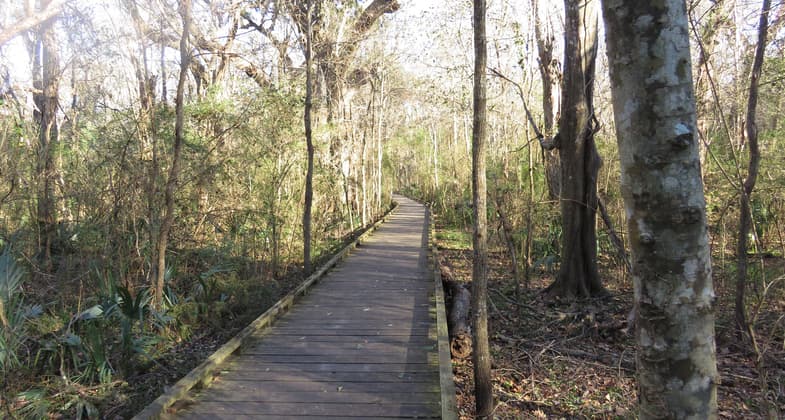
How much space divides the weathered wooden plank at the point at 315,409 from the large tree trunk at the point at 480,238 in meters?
0.54

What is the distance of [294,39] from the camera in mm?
10797

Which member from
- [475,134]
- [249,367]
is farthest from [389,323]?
[475,134]

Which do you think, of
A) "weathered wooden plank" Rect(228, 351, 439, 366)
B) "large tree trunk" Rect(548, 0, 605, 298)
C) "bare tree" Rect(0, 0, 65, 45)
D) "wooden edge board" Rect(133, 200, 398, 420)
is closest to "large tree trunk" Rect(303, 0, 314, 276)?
"wooden edge board" Rect(133, 200, 398, 420)

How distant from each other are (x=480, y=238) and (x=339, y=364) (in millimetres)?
1780

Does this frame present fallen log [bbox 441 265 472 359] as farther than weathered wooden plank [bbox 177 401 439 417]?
Yes

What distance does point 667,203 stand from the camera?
1.78 meters

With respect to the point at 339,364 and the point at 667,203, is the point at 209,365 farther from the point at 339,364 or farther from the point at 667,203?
the point at 667,203

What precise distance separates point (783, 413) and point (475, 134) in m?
3.71

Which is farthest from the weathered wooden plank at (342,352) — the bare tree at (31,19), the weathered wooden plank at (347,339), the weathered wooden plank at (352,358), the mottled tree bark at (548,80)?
the bare tree at (31,19)

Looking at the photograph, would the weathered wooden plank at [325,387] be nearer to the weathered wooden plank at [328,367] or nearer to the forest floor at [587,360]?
the weathered wooden plank at [328,367]

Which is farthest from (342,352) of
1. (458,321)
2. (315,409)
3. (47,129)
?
(47,129)

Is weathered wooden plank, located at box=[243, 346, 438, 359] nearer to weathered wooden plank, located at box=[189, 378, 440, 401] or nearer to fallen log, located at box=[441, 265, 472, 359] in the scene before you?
weathered wooden plank, located at box=[189, 378, 440, 401]

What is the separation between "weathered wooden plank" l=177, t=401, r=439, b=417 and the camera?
3.57 meters

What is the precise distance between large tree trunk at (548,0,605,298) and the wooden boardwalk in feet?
7.37
